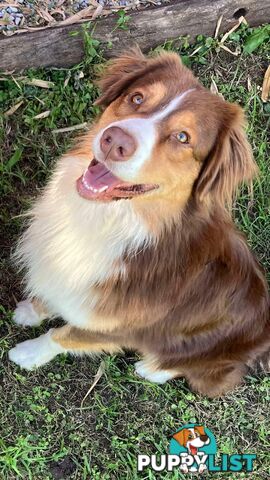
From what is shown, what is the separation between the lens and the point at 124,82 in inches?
110

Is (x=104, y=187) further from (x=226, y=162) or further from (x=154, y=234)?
(x=226, y=162)

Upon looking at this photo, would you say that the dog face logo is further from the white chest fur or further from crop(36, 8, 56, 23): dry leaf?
crop(36, 8, 56, 23): dry leaf

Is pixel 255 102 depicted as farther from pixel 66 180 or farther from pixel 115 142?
pixel 115 142

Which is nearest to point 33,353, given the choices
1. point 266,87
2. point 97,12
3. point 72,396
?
point 72,396

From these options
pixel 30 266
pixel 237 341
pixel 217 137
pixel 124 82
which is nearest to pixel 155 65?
pixel 124 82

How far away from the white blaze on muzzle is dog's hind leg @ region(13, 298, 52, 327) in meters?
1.59

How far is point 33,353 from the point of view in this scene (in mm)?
3648

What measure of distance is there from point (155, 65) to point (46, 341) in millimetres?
1757

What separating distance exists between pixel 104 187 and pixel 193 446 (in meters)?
2.17

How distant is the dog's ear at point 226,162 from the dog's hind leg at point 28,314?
155cm

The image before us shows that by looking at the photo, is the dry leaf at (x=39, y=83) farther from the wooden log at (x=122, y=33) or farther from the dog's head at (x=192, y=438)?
the dog's head at (x=192, y=438)

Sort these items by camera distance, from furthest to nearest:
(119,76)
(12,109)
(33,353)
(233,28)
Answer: (233,28) < (12,109) < (33,353) < (119,76)

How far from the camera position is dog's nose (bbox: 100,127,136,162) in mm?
2311

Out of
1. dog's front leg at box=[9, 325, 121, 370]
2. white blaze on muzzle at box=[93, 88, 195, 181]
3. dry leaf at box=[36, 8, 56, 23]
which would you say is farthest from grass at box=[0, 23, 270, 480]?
white blaze on muzzle at box=[93, 88, 195, 181]
